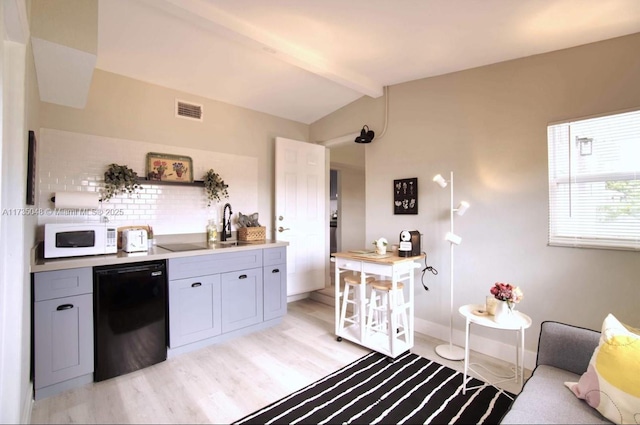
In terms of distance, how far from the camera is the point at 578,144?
2.23 meters

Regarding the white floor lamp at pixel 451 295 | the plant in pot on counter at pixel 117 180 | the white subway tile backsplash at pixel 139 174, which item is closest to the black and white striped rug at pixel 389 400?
the white floor lamp at pixel 451 295

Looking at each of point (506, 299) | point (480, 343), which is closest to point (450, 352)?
point (480, 343)

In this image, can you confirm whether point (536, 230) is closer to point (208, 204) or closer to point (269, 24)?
point (269, 24)

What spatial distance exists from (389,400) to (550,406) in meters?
0.94

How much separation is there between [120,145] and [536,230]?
3745 mm

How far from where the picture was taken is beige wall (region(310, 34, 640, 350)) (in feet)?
6.93

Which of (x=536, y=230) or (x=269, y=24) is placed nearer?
(x=269, y=24)

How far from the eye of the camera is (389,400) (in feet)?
6.54

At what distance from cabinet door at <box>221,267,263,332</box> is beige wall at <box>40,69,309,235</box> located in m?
1.08

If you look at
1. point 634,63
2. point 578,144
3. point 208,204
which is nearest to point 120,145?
point 208,204

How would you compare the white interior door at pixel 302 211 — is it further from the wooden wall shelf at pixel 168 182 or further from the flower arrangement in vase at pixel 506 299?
the flower arrangement in vase at pixel 506 299

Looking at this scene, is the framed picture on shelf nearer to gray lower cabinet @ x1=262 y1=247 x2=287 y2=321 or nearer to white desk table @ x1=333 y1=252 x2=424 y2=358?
white desk table @ x1=333 y1=252 x2=424 y2=358

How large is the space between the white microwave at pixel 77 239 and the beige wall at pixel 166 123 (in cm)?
83

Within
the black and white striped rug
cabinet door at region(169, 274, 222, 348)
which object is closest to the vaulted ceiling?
cabinet door at region(169, 274, 222, 348)
